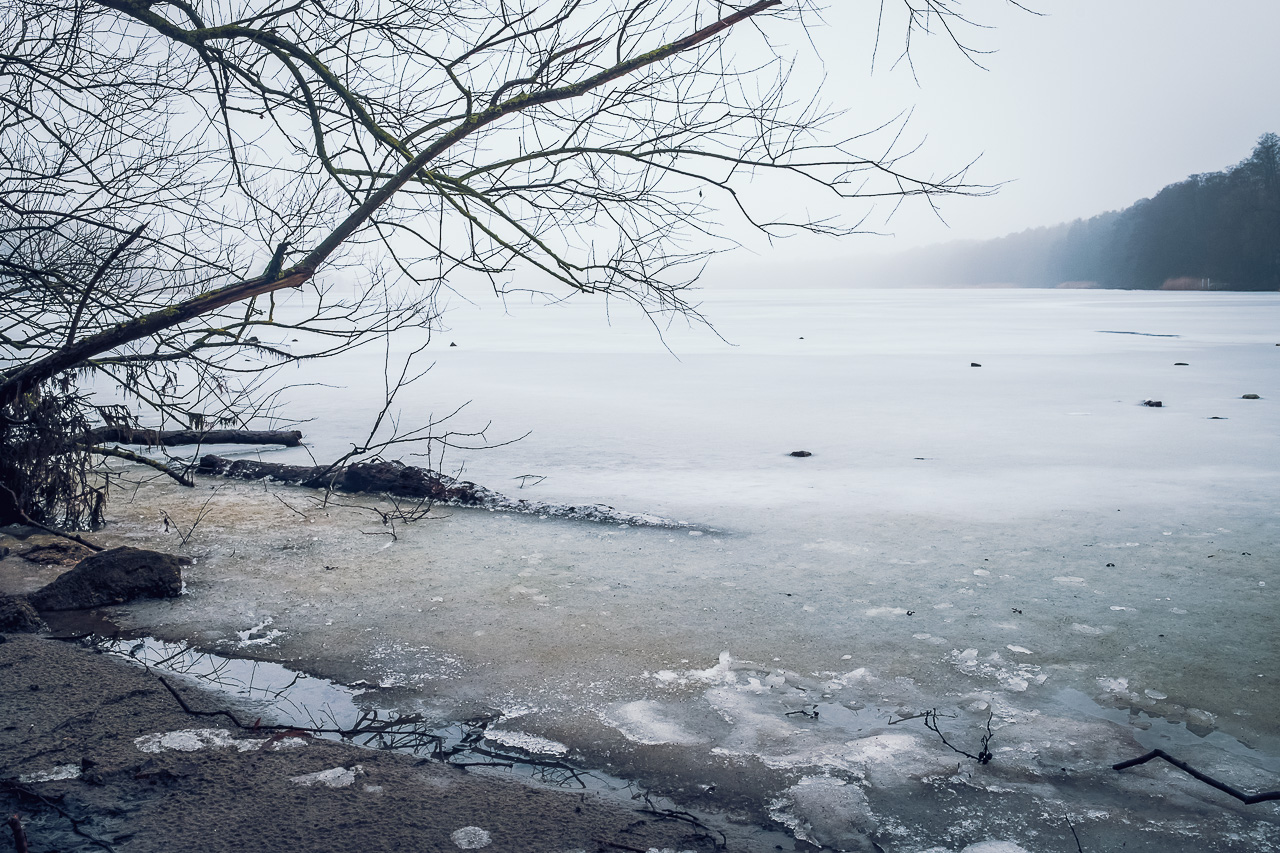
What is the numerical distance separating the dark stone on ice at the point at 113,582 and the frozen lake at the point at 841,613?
209 mm

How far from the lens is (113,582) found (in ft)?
13.5

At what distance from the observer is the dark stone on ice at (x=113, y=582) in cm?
402

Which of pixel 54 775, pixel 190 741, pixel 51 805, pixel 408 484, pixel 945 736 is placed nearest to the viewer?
pixel 51 805

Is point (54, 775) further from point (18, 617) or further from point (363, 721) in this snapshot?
point (18, 617)

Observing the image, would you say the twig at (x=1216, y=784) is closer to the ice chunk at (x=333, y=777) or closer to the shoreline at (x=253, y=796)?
the shoreline at (x=253, y=796)

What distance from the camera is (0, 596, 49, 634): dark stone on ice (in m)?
3.66

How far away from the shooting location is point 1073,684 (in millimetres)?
3262

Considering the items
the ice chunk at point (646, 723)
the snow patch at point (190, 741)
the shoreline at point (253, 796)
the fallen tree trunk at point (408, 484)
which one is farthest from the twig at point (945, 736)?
the fallen tree trunk at point (408, 484)

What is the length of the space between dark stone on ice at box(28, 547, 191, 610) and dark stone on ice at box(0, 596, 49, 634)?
0.20 meters

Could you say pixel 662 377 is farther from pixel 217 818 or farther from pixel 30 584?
pixel 217 818

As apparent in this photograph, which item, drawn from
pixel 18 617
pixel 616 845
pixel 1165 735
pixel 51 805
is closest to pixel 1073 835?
pixel 1165 735

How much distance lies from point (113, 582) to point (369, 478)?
2.58 m

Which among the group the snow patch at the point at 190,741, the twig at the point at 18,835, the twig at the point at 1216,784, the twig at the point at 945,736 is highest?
the twig at the point at 18,835

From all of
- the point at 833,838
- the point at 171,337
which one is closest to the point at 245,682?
the point at 171,337
